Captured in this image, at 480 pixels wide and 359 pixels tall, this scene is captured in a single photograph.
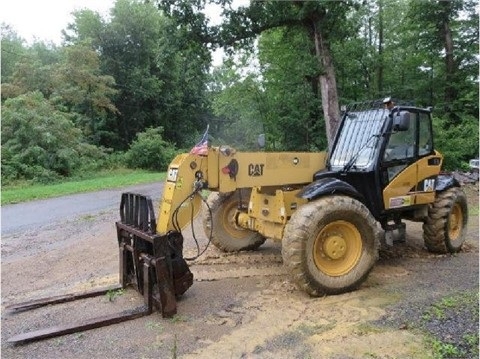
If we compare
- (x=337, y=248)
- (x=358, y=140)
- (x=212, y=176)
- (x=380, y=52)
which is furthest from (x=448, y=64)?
(x=212, y=176)

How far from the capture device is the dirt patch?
12.2 feet

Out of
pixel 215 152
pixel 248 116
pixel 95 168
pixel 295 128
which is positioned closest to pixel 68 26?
pixel 95 168

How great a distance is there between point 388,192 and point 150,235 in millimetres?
3176

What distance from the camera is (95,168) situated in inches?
920

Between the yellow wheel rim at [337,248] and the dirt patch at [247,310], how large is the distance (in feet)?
1.08

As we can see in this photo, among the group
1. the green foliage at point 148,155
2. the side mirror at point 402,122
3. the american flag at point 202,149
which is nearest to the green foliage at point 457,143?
the side mirror at point 402,122

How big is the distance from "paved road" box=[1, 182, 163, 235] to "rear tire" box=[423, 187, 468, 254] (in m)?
8.17

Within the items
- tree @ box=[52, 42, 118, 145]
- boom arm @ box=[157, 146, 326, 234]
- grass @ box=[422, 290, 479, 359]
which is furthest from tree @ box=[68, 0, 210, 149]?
grass @ box=[422, 290, 479, 359]

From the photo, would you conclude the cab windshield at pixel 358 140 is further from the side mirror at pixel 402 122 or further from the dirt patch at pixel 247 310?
the dirt patch at pixel 247 310

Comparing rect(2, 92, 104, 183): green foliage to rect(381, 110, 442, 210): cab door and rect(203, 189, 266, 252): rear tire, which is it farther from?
rect(381, 110, 442, 210): cab door

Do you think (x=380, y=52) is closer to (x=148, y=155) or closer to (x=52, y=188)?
(x=148, y=155)

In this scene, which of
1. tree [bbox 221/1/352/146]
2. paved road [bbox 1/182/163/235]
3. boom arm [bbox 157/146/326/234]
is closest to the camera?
boom arm [bbox 157/146/326/234]

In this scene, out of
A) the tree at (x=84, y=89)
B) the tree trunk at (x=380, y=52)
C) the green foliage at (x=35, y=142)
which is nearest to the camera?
the green foliage at (x=35, y=142)

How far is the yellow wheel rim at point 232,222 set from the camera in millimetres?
6590
